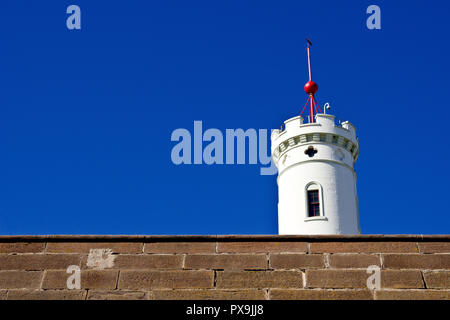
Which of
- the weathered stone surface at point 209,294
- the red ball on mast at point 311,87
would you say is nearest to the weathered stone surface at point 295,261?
the weathered stone surface at point 209,294

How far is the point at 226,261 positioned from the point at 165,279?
63 cm

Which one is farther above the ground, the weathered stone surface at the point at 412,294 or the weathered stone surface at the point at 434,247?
the weathered stone surface at the point at 434,247

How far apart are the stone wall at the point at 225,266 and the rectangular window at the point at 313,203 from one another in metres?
20.0

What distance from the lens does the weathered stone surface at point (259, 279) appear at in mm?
4930

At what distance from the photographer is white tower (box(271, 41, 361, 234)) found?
2475 centimetres

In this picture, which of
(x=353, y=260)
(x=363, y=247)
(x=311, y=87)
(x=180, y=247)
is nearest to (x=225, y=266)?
(x=180, y=247)

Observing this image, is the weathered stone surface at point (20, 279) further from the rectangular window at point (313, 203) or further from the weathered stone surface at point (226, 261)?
the rectangular window at point (313, 203)

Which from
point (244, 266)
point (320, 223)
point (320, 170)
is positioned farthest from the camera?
point (320, 170)

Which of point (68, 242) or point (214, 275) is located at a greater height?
point (68, 242)

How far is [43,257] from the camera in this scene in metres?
5.23

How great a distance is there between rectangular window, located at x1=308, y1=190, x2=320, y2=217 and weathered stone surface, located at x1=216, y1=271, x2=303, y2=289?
2028 centimetres
